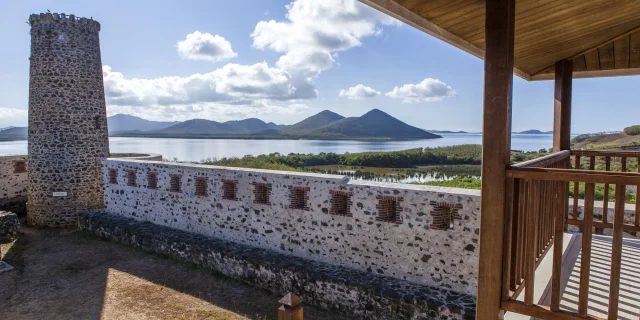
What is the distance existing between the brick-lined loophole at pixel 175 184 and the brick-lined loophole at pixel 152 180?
597mm

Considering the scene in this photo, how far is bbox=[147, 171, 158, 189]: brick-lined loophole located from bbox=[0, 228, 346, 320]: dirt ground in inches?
61.3

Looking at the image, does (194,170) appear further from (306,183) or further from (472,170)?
(472,170)

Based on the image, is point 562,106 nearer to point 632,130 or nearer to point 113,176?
point 113,176

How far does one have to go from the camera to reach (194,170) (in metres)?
8.26

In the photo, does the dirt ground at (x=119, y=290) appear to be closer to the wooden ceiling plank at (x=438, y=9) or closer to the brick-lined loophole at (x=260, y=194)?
the brick-lined loophole at (x=260, y=194)

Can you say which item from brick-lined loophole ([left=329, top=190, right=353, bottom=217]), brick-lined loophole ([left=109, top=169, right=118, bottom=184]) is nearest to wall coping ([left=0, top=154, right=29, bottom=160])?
brick-lined loophole ([left=109, top=169, right=118, bottom=184])

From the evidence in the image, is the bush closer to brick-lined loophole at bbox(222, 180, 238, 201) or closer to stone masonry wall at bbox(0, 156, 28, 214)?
brick-lined loophole at bbox(222, 180, 238, 201)

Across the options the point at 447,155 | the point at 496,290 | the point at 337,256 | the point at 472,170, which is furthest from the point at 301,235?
the point at 447,155

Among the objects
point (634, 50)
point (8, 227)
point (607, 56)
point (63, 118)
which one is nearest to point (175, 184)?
point (63, 118)

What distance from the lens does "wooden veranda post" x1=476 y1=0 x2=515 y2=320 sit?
7.13 feet

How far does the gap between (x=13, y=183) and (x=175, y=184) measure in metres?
8.67

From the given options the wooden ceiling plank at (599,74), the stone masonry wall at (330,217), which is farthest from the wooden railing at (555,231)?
the wooden ceiling plank at (599,74)

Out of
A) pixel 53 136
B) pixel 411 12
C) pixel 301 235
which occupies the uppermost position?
pixel 411 12

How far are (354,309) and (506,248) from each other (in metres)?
4.02
